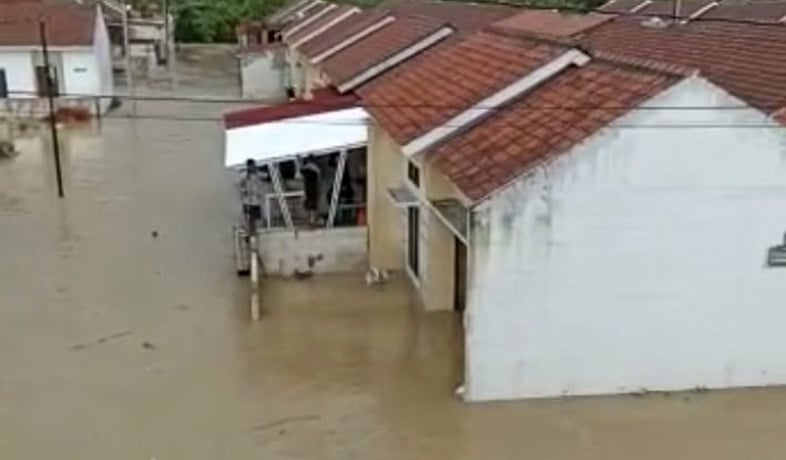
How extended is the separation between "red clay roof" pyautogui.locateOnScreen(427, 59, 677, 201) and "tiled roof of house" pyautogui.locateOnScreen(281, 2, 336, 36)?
28836 mm

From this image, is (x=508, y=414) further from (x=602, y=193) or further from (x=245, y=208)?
(x=245, y=208)

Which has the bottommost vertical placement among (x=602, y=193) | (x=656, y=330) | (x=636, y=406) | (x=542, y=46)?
(x=636, y=406)

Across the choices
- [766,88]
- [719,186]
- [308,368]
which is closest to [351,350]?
[308,368]

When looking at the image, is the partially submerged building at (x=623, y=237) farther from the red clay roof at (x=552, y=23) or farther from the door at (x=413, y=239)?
the red clay roof at (x=552, y=23)

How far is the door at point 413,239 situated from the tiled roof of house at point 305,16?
26073mm

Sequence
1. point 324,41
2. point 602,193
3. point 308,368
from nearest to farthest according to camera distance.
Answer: point 602,193
point 308,368
point 324,41

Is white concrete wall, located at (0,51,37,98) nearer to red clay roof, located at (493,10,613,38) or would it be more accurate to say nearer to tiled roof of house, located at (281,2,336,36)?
tiled roof of house, located at (281,2,336,36)

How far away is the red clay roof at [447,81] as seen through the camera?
52.6 feet

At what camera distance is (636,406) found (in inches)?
512

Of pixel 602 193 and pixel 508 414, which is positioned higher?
pixel 602 193

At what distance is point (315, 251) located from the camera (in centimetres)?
1831

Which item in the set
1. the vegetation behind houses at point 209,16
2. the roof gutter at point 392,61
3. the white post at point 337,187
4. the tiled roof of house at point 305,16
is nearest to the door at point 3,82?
the tiled roof of house at point 305,16

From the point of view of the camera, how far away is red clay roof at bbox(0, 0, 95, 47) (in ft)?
120

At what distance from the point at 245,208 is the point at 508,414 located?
8866 mm
